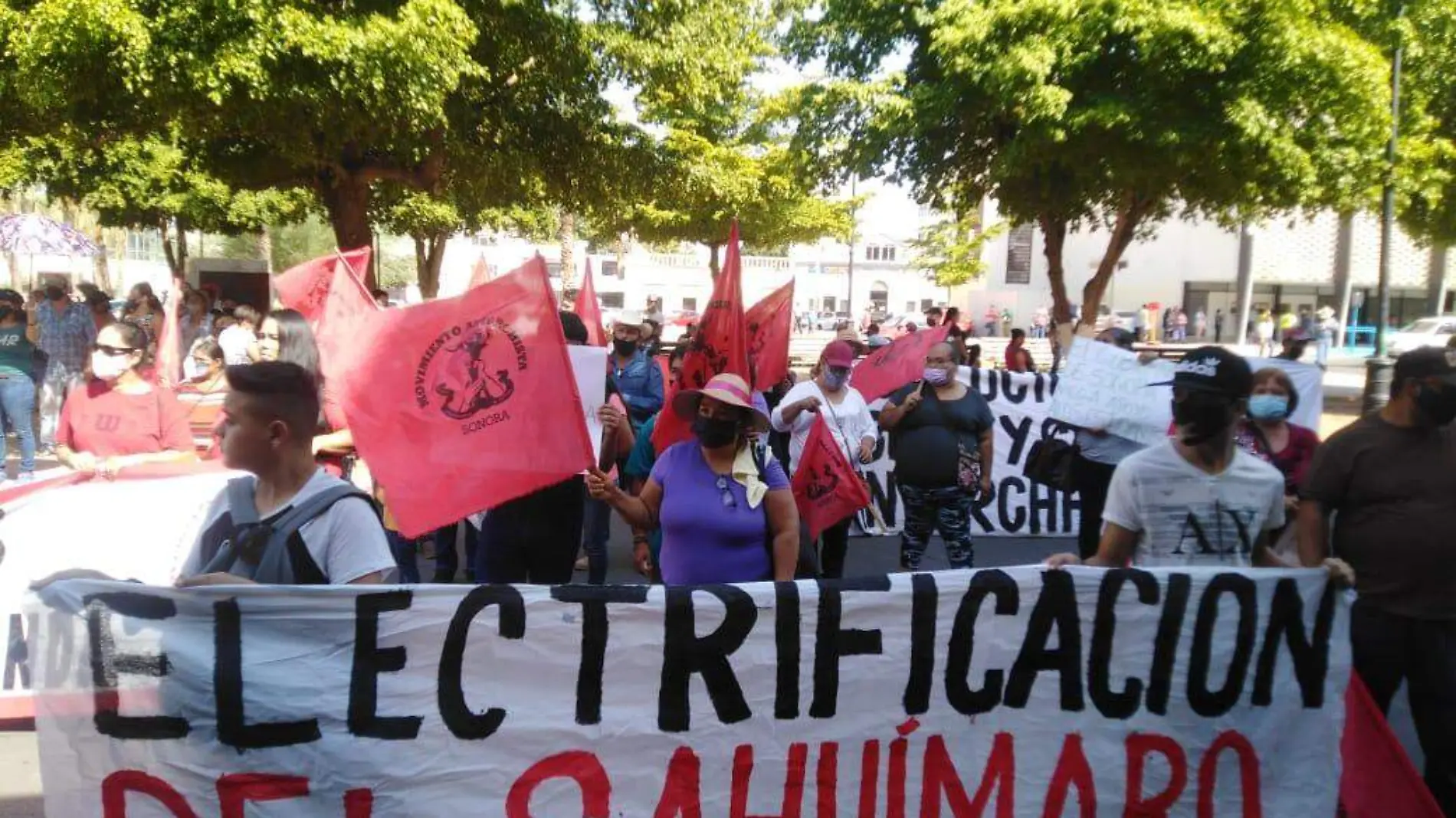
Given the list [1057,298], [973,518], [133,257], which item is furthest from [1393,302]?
[133,257]

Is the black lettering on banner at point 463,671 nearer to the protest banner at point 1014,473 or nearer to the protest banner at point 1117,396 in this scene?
the protest banner at point 1117,396

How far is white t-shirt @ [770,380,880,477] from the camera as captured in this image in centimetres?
655

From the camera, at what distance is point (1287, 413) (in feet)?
16.0

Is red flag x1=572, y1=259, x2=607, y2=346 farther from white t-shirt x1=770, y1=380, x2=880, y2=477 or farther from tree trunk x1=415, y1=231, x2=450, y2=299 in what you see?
tree trunk x1=415, y1=231, x2=450, y2=299

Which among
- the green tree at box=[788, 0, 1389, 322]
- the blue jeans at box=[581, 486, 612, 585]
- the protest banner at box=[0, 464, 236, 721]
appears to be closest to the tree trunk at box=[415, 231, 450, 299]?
the green tree at box=[788, 0, 1389, 322]

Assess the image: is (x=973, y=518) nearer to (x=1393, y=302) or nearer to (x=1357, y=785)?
(x=1357, y=785)

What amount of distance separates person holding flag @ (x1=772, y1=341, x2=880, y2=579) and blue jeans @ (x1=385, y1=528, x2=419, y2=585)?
2129mm

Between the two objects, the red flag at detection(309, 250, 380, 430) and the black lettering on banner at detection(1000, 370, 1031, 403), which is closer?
the red flag at detection(309, 250, 380, 430)

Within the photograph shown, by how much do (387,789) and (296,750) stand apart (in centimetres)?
26

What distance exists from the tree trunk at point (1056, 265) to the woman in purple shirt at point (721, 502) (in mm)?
12029

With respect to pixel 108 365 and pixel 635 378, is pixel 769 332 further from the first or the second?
pixel 108 365

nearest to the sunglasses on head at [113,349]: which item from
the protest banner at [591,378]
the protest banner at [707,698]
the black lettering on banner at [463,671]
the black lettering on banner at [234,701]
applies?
the protest banner at [591,378]

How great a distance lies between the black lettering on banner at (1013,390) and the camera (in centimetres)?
897

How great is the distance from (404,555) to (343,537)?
3.47 meters
